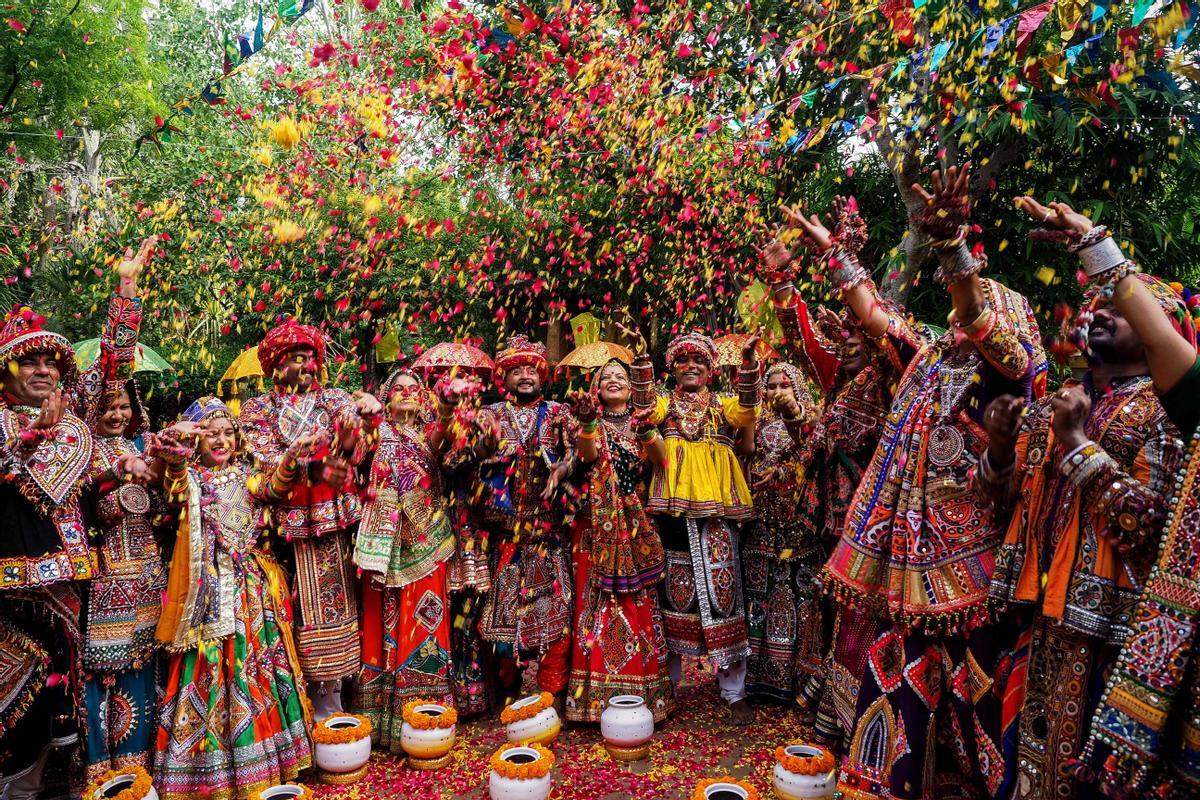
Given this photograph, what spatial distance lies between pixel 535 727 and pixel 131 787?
1.88m

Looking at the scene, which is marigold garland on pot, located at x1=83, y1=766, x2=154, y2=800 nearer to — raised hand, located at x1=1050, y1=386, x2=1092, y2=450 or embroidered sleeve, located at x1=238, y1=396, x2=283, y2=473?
embroidered sleeve, located at x1=238, y1=396, x2=283, y2=473

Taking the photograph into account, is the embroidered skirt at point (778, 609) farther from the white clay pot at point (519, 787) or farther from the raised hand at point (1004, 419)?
the raised hand at point (1004, 419)

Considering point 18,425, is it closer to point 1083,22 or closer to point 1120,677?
point 1120,677

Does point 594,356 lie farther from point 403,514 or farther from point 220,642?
point 220,642

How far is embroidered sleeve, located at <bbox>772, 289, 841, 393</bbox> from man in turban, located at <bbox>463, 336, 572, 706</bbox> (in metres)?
1.43

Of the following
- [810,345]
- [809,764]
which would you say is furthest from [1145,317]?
[809,764]

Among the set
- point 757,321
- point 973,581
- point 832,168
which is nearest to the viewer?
point 973,581

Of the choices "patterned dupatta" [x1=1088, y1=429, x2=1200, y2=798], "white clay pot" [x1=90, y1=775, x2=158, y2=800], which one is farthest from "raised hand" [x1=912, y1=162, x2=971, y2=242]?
"white clay pot" [x1=90, y1=775, x2=158, y2=800]

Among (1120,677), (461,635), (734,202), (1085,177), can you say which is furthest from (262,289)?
(1120,677)

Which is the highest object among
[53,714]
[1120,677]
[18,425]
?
[18,425]

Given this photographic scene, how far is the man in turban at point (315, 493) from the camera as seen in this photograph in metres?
4.45

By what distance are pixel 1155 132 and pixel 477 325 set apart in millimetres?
7279

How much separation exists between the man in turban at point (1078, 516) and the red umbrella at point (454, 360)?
11.4 feet

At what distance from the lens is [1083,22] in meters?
5.15
